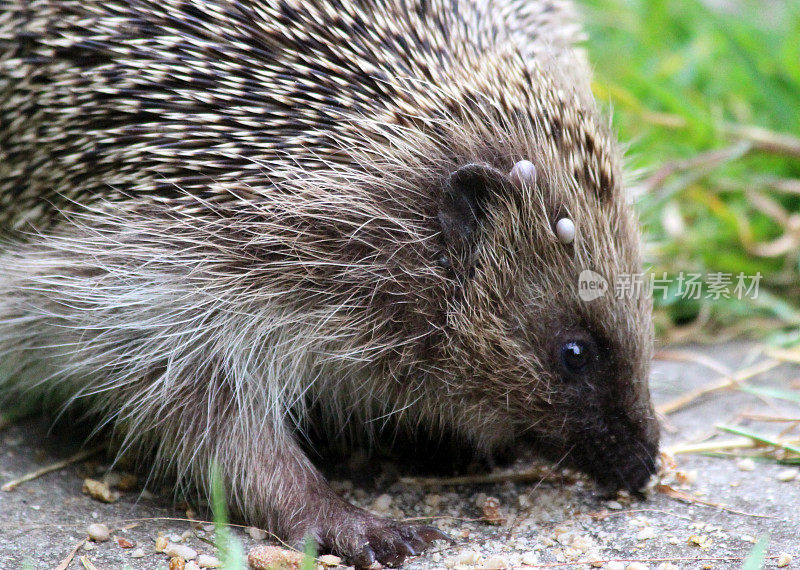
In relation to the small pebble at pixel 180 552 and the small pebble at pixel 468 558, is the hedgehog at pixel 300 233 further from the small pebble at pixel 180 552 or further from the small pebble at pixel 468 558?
the small pebble at pixel 468 558

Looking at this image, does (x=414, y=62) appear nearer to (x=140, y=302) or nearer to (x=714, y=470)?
(x=140, y=302)

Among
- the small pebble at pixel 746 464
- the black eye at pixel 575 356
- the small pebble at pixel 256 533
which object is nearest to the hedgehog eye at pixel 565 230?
the black eye at pixel 575 356

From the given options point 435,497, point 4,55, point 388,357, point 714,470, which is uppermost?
point 4,55

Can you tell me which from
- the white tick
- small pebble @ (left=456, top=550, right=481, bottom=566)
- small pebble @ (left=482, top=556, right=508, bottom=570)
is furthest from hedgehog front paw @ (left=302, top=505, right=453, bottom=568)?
the white tick

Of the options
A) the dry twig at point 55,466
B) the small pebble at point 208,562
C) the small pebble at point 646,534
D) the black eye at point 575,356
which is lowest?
the dry twig at point 55,466

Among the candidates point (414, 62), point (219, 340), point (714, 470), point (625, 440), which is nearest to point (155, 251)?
point (219, 340)

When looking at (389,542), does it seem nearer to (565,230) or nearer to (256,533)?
(256,533)
